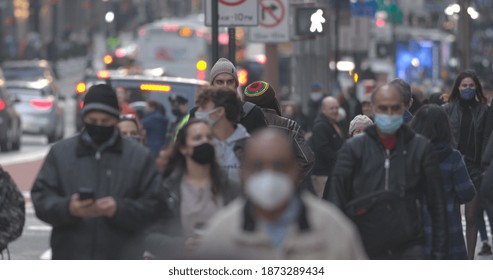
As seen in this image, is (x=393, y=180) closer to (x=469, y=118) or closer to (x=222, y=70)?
(x=222, y=70)

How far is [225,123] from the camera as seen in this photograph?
10023 millimetres

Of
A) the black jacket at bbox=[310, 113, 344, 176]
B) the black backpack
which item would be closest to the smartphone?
the black backpack

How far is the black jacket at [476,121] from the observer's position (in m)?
15.5

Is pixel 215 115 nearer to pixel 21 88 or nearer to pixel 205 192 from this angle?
pixel 205 192

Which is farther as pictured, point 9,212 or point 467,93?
point 467,93

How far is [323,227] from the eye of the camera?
6.51m

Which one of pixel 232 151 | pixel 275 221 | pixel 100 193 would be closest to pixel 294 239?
pixel 275 221

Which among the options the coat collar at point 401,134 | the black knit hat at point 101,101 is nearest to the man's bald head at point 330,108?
the coat collar at point 401,134

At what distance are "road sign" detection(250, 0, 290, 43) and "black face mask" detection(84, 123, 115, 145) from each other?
46.0ft

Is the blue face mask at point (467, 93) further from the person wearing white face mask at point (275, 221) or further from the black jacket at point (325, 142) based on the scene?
the person wearing white face mask at point (275, 221)

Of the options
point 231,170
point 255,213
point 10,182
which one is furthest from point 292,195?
point 10,182

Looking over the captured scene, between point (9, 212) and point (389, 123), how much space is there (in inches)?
84.5

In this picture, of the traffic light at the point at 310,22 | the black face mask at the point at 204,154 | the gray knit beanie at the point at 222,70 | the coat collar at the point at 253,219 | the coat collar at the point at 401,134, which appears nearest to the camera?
the coat collar at the point at 253,219
